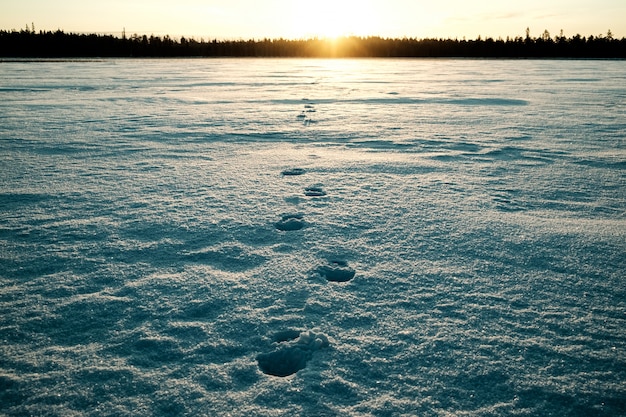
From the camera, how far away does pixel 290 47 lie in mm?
59031

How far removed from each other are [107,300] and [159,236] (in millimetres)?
560

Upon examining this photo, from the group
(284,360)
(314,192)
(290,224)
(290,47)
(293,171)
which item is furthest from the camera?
(290,47)

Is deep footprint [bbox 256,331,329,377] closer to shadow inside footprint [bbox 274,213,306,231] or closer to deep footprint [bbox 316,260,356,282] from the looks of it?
deep footprint [bbox 316,260,356,282]

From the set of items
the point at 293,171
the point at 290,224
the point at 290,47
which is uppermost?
the point at 290,47

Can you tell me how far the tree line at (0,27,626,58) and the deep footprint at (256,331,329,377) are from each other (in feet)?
195

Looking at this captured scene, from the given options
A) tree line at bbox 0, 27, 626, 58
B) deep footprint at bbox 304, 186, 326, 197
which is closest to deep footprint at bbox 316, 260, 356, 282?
deep footprint at bbox 304, 186, 326, 197

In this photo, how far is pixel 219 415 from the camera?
0.97 metres

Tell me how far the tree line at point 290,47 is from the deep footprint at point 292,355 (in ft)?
195

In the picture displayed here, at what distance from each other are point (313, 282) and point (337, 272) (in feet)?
0.42

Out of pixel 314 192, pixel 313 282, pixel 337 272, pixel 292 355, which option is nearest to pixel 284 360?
pixel 292 355

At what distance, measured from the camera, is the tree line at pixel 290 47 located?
50688mm

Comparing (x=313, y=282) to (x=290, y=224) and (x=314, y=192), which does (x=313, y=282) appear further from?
(x=314, y=192)

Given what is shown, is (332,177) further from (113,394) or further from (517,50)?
(517,50)

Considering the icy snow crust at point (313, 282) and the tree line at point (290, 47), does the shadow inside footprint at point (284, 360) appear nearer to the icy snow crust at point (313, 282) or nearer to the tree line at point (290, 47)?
the icy snow crust at point (313, 282)
